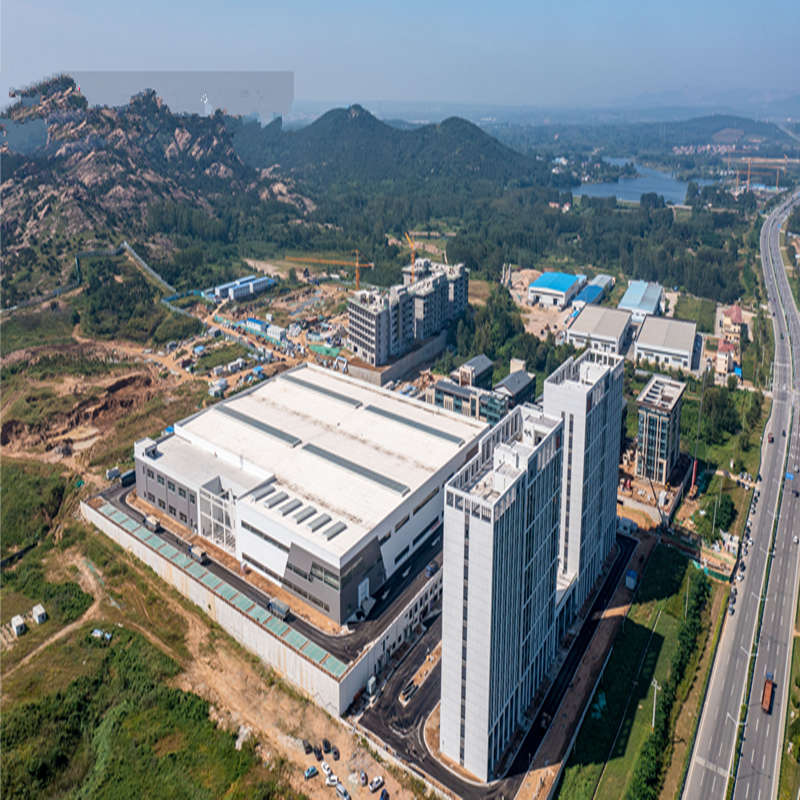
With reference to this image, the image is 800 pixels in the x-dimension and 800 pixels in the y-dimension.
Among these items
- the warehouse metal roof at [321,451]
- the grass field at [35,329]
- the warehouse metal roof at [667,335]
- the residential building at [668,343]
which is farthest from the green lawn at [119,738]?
the warehouse metal roof at [667,335]

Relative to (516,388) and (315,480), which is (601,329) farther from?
(315,480)

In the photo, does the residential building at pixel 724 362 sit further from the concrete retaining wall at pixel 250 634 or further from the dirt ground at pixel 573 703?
the concrete retaining wall at pixel 250 634

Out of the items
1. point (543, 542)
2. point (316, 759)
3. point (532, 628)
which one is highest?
point (543, 542)

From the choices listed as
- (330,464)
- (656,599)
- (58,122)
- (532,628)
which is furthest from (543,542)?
(58,122)

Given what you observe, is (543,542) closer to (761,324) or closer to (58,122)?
(761,324)

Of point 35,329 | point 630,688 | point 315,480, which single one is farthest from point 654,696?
point 35,329
